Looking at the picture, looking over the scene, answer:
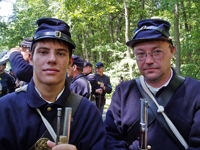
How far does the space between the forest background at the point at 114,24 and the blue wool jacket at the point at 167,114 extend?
817 cm

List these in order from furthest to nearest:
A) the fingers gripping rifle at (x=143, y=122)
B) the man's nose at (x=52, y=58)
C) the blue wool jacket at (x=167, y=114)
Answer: the blue wool jacket at (x=167, y=114) → the man's nose at (x=52, y=58) → the fingers gripping rifle at (x=143, y=122)

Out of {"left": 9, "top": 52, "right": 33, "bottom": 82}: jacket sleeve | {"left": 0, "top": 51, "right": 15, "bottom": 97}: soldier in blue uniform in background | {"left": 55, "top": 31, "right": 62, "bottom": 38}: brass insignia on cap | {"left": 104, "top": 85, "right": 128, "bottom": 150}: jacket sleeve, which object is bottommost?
{"left": 104, "top": 85, "right": 128, "bottom": 150}: jacket sleeve

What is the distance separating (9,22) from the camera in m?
18.5

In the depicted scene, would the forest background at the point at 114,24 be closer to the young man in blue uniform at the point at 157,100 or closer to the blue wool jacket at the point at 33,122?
the young man in blue uniform at the point at 157,100

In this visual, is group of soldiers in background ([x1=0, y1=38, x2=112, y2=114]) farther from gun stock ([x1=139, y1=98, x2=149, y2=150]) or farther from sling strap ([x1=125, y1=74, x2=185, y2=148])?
gun stock ([x1=139, y1=98, x2=149, y2=150])

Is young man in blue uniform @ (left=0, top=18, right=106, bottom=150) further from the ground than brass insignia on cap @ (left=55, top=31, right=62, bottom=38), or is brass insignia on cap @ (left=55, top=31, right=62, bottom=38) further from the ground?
brass insignia on cap @ (left=55, top=31, right=62, bottom=38)

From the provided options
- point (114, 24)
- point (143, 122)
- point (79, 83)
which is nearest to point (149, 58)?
point (143, 122)

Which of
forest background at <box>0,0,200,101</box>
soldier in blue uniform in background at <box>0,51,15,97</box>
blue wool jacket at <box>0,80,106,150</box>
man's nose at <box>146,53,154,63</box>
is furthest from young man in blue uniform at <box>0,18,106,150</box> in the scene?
forest background at <box>0,0,200,101</box>

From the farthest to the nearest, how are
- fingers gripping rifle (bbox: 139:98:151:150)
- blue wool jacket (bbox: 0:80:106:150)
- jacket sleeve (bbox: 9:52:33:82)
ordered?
jacket sleeve (bbox: 9:52:33:82)
blue wool jacket (bbox: 0:80:106:150)
fingers gripping rifle (bbox: 139:98:151:150)

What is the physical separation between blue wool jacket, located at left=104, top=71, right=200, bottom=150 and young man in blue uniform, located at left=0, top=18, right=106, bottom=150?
37cm

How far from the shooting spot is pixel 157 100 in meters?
1.95

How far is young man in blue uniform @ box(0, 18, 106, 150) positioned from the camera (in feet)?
4.88

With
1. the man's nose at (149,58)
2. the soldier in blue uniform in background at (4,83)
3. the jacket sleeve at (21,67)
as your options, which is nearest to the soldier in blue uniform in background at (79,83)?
the jacket sleeve at (21,67)

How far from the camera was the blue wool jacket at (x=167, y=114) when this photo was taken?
1.73m
